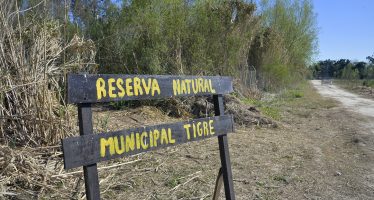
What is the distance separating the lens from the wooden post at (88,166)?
2.67m

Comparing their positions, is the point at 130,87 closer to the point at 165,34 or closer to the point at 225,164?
the point at 225,164

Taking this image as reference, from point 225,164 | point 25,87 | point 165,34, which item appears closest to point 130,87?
point 225,164

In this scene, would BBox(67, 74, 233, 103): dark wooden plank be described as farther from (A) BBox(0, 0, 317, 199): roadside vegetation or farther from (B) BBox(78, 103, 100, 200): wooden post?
(A) BBox(0, 0, 317, 199): roadside vegetation

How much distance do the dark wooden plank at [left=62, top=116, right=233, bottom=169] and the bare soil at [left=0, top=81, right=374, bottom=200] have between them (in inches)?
48.3

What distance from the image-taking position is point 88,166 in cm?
272

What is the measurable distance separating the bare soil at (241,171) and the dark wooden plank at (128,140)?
123cm

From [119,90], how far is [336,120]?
428 inches

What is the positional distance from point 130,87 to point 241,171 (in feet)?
10.2

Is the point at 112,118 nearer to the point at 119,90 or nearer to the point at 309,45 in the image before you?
the point at 119,90

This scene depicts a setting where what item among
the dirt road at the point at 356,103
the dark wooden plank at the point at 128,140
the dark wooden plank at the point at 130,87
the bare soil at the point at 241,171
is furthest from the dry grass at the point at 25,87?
the dirt road at the point at 356,103

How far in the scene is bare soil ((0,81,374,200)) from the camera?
14.9 ft

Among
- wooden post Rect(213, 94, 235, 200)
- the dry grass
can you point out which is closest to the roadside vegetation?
the dry grass

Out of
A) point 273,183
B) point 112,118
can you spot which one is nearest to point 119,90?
point 273,183

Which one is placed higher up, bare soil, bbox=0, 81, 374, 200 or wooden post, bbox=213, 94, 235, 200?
wooden post, bbox=213, 94, 235, 200
